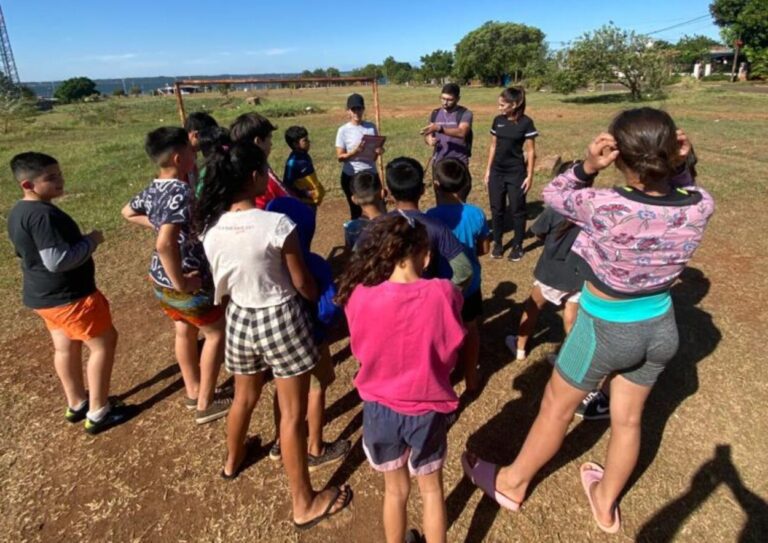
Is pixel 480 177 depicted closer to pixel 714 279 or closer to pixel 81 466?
pixel 714 279

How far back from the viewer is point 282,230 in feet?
6.34

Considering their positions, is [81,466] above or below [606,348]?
below

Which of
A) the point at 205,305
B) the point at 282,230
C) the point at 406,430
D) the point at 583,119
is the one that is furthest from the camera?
the point at 583,119

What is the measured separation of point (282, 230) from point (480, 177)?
7.63 metres

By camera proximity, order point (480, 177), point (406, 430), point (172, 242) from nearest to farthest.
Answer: point (406, 430) → point (172, 242) → point (480, 177)

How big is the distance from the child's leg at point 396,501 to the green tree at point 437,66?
7427 cm

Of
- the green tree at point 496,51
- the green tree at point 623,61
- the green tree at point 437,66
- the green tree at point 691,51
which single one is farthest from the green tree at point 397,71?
the green tree at point 623,61

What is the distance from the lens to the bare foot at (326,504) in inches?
92.2

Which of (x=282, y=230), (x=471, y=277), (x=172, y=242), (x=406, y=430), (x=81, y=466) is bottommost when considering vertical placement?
(x=81, y=466)

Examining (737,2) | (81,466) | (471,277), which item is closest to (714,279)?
(471,277)

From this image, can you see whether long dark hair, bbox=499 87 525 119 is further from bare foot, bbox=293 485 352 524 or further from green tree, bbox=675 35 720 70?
green tree, bbox=675 35 720 70

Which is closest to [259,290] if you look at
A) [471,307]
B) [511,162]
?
[471,307]

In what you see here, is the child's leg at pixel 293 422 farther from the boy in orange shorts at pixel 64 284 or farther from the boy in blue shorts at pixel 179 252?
the boy in orange shorts at pixel 64 284

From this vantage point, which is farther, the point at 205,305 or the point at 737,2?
the point at 737,2
